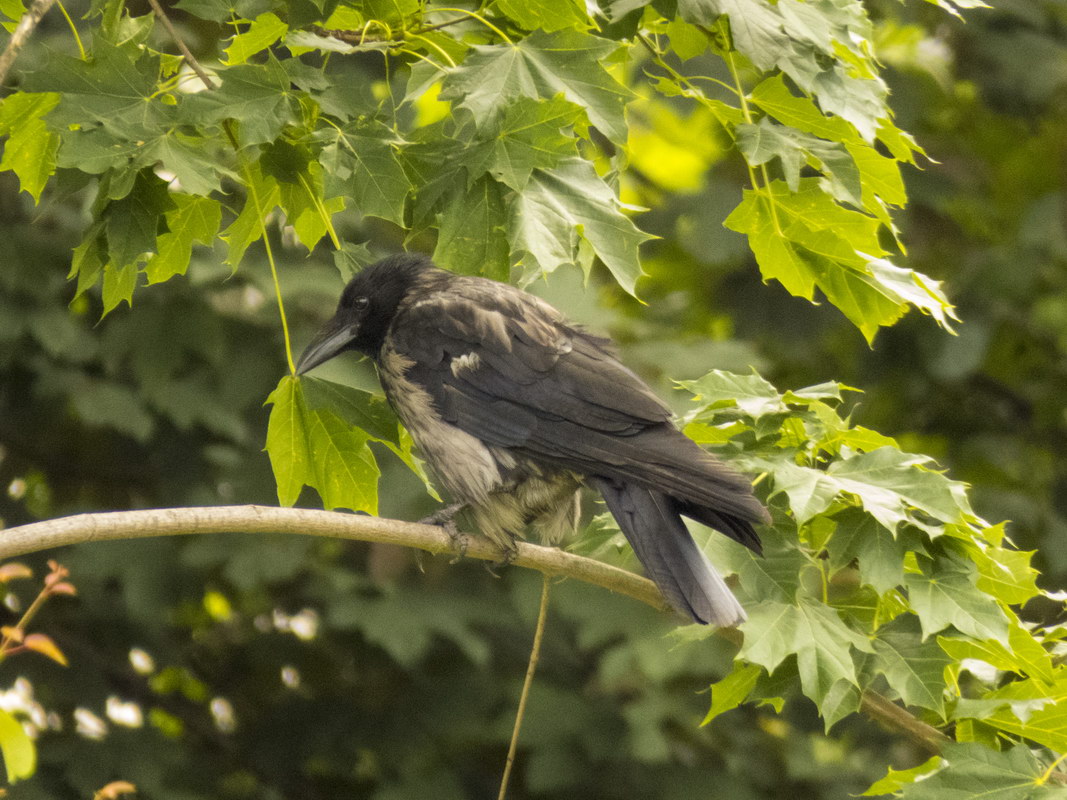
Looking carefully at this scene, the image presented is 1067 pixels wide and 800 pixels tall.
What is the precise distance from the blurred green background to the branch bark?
1.61 meters

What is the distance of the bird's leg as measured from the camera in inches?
122

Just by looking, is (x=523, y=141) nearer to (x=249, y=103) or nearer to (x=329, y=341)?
(x=249, y=103)

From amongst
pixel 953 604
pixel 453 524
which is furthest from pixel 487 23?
pixel 953 604

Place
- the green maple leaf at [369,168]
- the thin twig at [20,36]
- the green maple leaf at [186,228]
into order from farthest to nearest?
1. the green maple leaf at [186,228]
2. the green maple leaf at [369,168]
3. the thin twig at [20,36]

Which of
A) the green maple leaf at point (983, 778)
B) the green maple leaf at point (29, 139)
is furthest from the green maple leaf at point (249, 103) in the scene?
the green maple leaf at point (983, 778)

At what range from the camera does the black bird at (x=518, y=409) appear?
283 cm

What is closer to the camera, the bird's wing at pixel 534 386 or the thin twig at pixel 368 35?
the thin twig at pixel 368 35

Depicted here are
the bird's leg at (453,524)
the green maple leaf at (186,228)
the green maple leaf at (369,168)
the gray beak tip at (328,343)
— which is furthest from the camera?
the gray beak tip at (328,343)

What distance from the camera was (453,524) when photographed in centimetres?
329

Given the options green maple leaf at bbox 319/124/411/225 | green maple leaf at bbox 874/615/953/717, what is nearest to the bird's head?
green maple leaf at bbox 319/124/411/225

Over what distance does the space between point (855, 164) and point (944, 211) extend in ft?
13.0

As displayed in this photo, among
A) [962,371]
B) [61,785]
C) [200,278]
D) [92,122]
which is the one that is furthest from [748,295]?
[92,122]

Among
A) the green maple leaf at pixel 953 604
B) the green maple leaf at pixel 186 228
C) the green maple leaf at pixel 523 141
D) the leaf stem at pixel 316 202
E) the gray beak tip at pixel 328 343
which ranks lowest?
the gray beak tip at pixel 328 343

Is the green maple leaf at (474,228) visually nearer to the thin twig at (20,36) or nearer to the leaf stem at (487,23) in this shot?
the leaf stem at (487,23)
